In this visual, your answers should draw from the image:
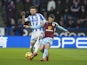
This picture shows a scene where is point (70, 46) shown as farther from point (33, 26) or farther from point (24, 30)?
point (33, 26)

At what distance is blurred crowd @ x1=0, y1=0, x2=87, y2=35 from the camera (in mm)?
25203

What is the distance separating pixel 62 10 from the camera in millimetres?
25719

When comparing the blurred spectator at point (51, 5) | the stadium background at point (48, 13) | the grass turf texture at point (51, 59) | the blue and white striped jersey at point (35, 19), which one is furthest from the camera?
the blurred spectator at point (51, 5)

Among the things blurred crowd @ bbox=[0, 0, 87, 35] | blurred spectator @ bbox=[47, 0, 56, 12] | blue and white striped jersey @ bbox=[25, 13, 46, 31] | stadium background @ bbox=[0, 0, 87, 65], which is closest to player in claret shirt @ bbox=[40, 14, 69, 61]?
blue and white striped jersey @ bbox=[25, 13, 46, 31]

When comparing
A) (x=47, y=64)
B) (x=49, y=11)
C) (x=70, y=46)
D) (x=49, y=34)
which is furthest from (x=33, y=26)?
(x=49, y=11)

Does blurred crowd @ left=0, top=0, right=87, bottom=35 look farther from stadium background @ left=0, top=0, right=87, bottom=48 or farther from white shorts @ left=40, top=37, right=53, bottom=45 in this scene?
white shorts @ left=40, top=37, right=53, bottom=45

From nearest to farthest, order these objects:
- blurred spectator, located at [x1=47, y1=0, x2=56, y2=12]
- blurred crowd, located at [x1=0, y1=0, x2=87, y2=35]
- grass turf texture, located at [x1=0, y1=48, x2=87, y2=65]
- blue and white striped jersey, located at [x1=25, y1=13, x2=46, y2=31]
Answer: grass turf texture, located at [x1=0, y1=48, x2=87, y2=65] → blue and white striped jersey, located at [x1=25, y1=13, x2=46, y2=31] → blurred crowd, located at [x1=0, y1=0, x2=87, y2=35] → blurred spectator, located at [x1=47, y1=0, x2=56, y2=12]

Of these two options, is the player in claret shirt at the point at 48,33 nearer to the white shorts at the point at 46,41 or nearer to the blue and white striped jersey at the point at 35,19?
the white shorts at the point at 46,41

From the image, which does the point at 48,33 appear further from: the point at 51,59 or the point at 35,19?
the point at 51,59

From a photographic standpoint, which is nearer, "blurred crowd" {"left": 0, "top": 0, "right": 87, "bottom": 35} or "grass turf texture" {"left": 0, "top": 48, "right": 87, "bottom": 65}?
"grass turf texture" {"left": 0, "top": 48, "right": 87, "bottom": 65}

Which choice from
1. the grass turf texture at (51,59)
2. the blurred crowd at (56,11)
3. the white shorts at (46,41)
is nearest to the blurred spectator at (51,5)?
the blurred crowd at (56,11)

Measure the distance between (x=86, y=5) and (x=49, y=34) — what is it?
11608 millimetres

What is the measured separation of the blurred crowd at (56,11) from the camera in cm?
2520

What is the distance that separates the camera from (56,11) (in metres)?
25.4
